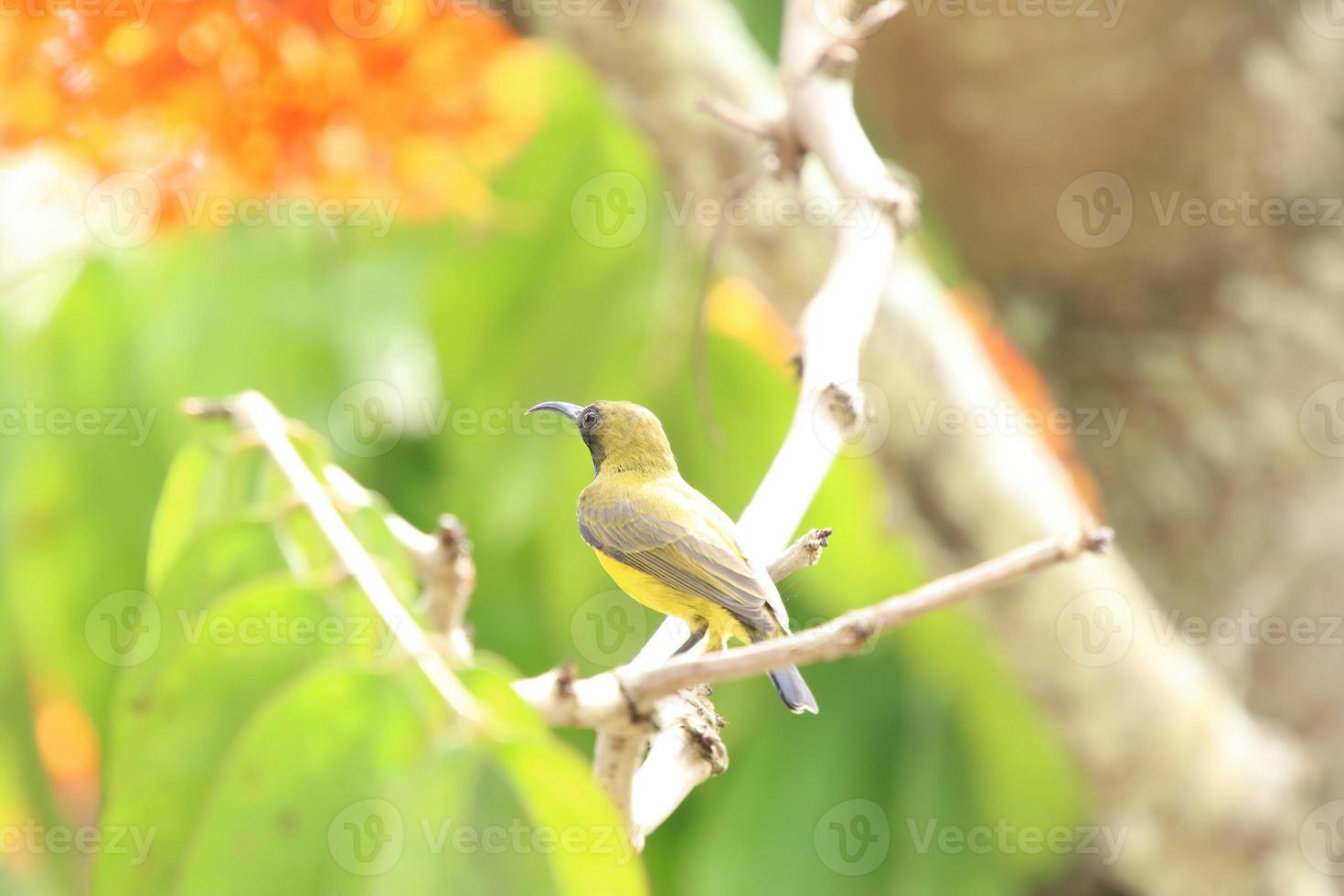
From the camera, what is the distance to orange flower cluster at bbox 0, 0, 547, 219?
1677 millimetres

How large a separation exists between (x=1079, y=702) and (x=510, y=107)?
1418 millimetres

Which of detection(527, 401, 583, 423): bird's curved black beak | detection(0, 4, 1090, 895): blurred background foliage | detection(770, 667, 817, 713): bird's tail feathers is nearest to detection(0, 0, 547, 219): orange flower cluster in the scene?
detection(0, 4, 1090, 895): blurred background foliage

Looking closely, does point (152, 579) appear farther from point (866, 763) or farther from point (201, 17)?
point (866, 763)

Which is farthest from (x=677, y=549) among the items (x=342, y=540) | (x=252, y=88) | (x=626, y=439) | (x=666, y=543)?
(x=252, y=88)

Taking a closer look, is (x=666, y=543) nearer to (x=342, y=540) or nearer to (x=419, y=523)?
(x=342, y=540)

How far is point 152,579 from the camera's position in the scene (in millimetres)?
1196

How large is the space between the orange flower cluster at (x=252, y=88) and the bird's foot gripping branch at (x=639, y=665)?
2.46 ft

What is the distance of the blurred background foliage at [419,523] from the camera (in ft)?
3.28

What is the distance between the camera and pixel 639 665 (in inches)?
31.1

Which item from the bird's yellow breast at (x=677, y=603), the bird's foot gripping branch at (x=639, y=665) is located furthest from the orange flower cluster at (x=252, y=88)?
the bird's yellow breast at (x=677, y=603)

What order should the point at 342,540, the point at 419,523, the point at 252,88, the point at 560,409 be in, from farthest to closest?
1. the point at 419,523
2. the point at 252,88
3. the point at 342,540
4. the point at 560,409

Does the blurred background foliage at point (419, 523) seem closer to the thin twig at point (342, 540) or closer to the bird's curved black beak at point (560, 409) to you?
the thin twig at point (342, 540)

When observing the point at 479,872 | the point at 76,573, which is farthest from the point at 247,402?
the point at 76,573

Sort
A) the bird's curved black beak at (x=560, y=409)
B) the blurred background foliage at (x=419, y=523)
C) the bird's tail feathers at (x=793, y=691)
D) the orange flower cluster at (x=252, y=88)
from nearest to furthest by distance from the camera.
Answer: the bird's tail feathers at (x=793, y=691)
the bird's curved black beak at (x=560, y=409)
the blurred background foliage at (x=419, y=523)
the orange flower cluster at (x=252, y=88)
